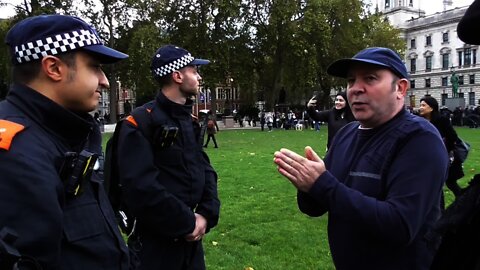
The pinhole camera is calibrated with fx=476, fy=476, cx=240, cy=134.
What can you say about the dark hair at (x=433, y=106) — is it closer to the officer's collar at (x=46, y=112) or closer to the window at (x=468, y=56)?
the officer's collar at (x=46, y=112)

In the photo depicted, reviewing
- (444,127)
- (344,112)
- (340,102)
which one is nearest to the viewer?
(444,127)

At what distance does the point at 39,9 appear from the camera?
39875mm

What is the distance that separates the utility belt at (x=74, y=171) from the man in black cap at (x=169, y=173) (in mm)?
1276

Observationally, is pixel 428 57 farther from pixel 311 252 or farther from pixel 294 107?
pixel 311 252

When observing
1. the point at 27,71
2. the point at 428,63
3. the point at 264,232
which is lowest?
the point at 264,232

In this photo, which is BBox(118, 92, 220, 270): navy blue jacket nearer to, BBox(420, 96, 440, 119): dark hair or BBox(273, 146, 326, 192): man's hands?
BBox(273, 146, 326, 192): man's hands

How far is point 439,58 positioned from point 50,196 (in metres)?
97.6

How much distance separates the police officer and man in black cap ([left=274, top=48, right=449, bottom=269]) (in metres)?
1.01

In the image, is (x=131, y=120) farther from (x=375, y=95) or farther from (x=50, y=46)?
(x=375, y=95)

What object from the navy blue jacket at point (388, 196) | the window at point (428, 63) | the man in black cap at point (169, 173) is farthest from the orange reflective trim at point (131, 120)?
the window at point (428, 63)

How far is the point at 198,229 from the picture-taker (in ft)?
12.0

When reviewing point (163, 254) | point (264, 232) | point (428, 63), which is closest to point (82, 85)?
point (163, 254)

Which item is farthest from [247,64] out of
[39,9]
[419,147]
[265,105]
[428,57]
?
[428,57]

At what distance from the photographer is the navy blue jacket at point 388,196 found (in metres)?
2.45
